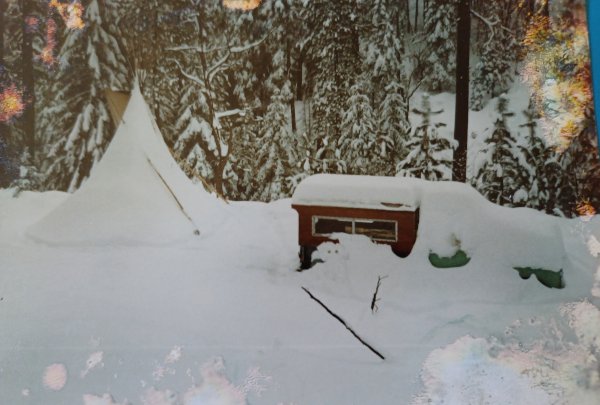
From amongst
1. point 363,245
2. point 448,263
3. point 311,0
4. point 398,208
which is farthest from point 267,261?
point 311,0

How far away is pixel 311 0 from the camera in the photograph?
1819 mm

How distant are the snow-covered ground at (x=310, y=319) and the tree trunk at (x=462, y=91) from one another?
82mm

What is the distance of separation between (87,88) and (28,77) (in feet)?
0.85

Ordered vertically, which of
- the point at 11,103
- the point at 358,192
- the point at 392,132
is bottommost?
the point at 358,192

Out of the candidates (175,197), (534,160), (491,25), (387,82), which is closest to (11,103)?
(175,197)

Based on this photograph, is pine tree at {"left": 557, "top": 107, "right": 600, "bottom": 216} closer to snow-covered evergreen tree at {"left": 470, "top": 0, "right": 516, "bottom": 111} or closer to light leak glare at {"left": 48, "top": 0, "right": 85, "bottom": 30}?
snow-covered evergreen tree at {"left": 470, "top": 0, "right": 516, "bottom": 111}

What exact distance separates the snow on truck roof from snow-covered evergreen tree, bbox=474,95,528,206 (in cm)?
28

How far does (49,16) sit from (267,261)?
1.26 m

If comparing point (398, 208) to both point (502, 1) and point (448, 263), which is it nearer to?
point (448, 263)

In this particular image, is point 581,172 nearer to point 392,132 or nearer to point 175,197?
point 392,132

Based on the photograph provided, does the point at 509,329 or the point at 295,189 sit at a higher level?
the point at 295,189

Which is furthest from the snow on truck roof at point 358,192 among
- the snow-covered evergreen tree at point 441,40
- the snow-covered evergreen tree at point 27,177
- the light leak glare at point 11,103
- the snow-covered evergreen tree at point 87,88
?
the light leak glare at point 11,103

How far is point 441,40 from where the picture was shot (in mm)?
1757

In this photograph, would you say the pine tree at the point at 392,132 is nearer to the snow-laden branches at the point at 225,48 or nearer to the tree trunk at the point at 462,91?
the tree trunk at the point at 462,91
